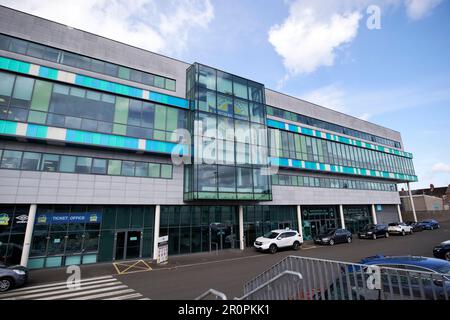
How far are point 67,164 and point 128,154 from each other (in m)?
4.19

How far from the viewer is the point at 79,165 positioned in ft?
54.4

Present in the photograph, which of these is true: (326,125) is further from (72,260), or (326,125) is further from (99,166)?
(72,260)

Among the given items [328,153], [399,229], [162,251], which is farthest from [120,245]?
[399,229]

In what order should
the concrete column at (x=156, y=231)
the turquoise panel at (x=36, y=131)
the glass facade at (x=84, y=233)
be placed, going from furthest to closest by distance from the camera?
the concrete column at (x=156, y=231), the glass facade at (x=84, y=233), the turquoise panel at (x=36, y=131)

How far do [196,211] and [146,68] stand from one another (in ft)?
45.4

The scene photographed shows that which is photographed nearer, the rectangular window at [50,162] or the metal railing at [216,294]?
the metal railing at [216,294]

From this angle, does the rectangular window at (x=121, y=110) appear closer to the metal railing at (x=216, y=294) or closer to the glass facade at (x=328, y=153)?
the glass facade at (x=328, y=153)

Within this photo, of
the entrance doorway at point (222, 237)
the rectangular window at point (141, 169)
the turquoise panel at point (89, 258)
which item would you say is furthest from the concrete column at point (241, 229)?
the turquoise panel at point (89, 258)

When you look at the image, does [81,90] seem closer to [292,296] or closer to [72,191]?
[72,191]

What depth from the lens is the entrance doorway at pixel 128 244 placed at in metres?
17.1

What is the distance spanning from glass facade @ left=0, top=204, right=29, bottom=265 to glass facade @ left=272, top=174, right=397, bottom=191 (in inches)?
854

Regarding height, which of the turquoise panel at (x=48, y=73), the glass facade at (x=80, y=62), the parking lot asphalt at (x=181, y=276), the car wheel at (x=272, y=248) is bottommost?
the parking lot asphalt at (x=181, y=276)

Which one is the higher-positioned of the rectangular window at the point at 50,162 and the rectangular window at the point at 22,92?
the rectangular window at the point at 22,92

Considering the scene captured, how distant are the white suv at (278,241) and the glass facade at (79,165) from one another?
9942mm
